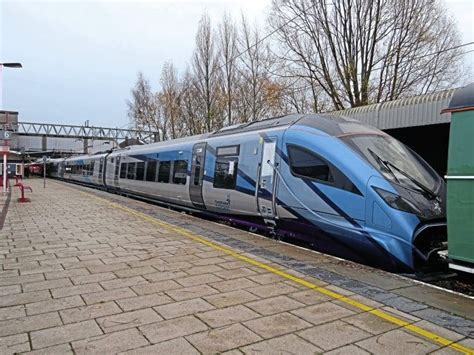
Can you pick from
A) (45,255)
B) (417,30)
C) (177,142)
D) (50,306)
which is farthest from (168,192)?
(417,30)

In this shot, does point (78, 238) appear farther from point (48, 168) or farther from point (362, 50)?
point (48, 168)

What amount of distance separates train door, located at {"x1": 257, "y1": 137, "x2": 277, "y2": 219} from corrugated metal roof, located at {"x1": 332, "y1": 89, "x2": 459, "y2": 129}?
4482 millimetres

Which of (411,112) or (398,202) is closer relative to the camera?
(398,202)

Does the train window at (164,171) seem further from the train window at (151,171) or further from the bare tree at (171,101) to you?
the bare tree at (171,101)

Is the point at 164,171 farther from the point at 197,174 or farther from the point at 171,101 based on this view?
the point at 171,101

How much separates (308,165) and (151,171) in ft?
32.9

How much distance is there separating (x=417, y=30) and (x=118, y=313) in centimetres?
1890

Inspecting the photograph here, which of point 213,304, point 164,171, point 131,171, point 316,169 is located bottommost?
point 213,304

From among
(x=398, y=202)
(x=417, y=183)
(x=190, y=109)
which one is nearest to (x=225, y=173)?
(x=417, y=183)

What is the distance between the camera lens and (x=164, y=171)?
586 inches

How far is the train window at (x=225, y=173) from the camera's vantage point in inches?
393

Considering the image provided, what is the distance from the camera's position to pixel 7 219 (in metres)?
11.7

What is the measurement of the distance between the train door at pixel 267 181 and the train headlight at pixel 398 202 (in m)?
2.64

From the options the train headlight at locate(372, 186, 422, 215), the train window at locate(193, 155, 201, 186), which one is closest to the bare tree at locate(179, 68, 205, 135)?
the train window at locate(193, 155, 201, 186)
